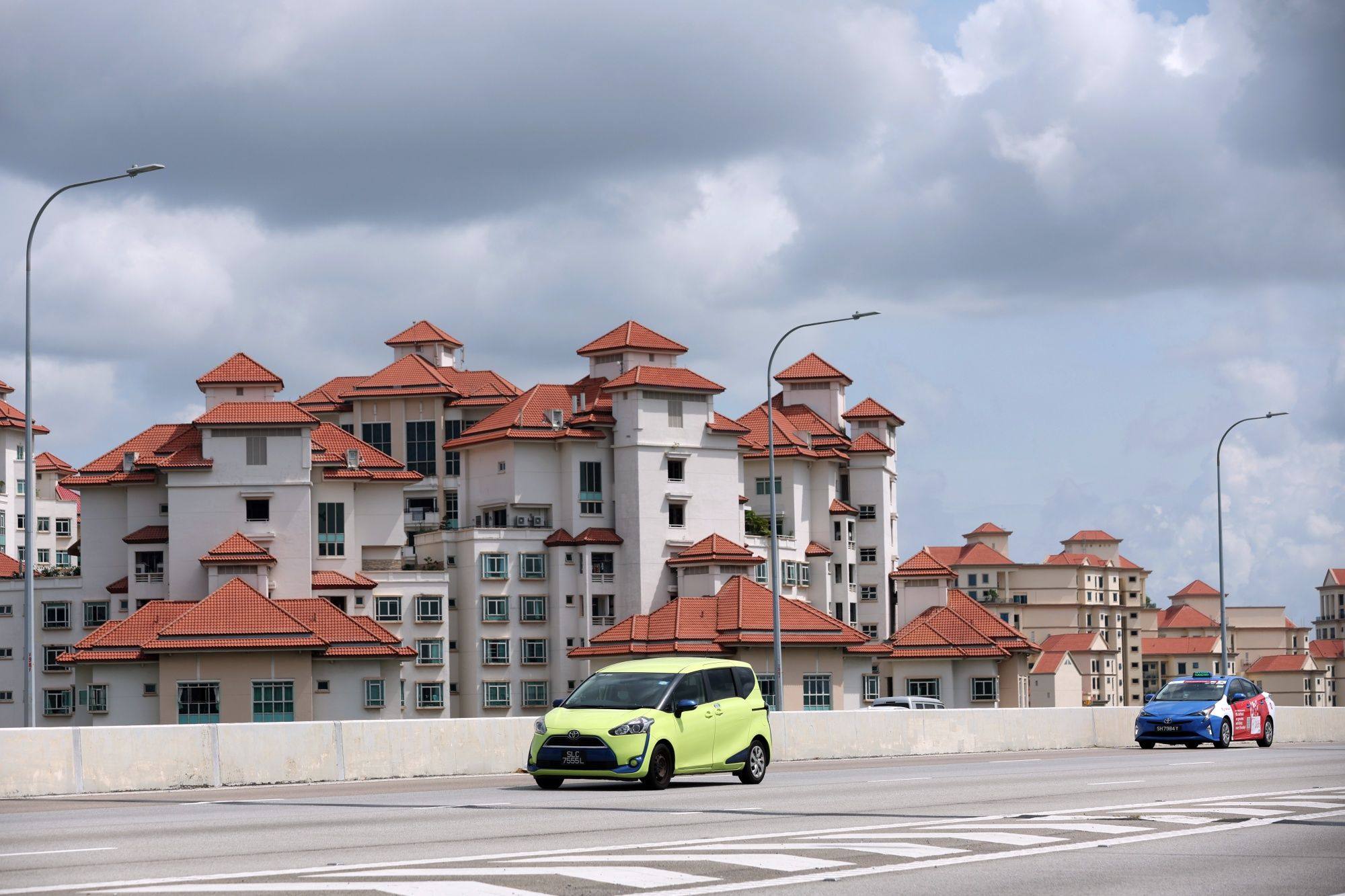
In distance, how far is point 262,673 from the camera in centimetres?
8112

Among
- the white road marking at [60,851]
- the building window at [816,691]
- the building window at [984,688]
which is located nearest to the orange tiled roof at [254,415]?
the building window at [816,691]

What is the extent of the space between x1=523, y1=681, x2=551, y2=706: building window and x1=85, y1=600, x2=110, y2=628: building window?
860 inches

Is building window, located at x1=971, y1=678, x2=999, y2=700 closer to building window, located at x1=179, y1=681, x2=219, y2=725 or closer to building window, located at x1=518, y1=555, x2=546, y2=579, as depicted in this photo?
building window, located at x1=518, y1=555, x2=546, y2=579

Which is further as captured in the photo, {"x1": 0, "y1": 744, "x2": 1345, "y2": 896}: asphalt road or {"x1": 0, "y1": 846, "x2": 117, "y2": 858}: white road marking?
{"x1": 0, "y1": 846, "x2": 117, "y2": 858}: white road marking

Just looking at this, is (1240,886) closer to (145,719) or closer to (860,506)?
(145,719)

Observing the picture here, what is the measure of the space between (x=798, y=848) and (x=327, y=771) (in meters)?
15.1

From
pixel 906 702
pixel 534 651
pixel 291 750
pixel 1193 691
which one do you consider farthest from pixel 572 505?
pixel 291 750

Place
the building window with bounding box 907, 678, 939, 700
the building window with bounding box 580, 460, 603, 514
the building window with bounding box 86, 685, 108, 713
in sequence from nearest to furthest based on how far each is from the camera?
1. the building window with bounding box 86, 685, 108, 713
2. the building window with bounding box 580, 460, 603, 514
3. the building window with bounding box 907, 678, 939, 700

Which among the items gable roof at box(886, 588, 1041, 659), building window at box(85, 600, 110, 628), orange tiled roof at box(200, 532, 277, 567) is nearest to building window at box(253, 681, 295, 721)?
orange tiled roof at box(200, 532, 277, 567)

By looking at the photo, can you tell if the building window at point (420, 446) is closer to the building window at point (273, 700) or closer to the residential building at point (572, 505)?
the residential building at point (572, 505)

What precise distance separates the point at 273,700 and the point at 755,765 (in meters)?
58.8

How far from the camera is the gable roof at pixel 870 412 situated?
387ft

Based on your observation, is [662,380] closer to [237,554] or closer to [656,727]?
[237,554]

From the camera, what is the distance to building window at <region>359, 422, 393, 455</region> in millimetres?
106812
